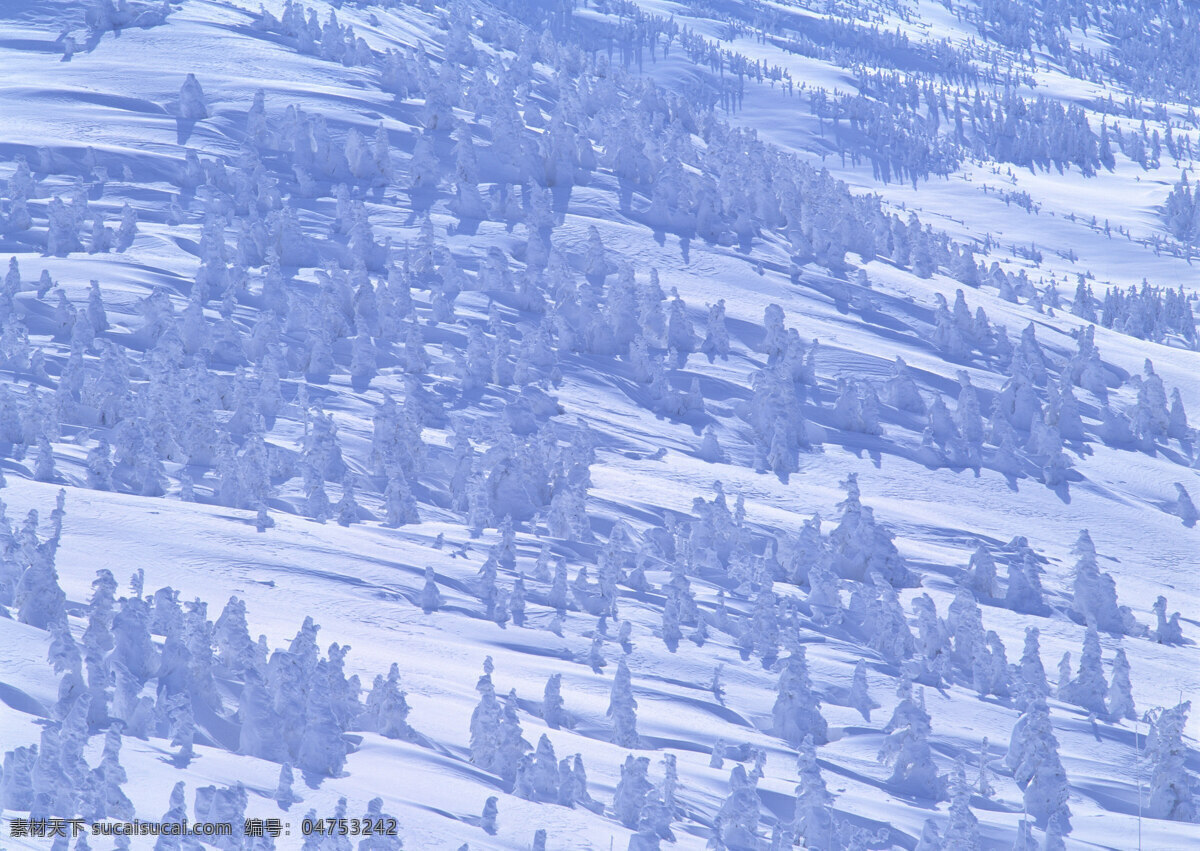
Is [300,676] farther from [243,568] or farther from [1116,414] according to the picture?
[1116,414]

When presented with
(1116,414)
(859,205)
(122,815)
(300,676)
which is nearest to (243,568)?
(300,676)

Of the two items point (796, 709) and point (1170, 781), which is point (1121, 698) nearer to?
point (1170, 781)

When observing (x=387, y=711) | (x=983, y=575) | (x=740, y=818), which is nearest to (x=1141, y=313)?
(x=983, y=575)

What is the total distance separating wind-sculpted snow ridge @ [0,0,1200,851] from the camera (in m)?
23.0

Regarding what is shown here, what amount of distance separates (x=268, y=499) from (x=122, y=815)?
66.4ft

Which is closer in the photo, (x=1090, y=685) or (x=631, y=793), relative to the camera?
(x=631, y=793)

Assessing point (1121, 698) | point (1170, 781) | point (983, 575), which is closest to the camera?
point (1170, 781)

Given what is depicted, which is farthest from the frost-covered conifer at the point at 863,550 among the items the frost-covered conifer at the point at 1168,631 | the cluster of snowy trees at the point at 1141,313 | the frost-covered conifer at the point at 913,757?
the cluster of snowy trees at the point at 1141,313

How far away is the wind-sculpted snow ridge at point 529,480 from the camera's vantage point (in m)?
23.0

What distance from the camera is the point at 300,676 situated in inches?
893

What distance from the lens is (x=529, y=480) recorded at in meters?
42.4

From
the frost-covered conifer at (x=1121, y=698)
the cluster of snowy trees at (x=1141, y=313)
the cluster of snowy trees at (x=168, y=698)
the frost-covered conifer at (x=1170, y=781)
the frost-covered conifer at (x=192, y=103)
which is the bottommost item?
the cluster of snowy trees at (x=1141, y=313)

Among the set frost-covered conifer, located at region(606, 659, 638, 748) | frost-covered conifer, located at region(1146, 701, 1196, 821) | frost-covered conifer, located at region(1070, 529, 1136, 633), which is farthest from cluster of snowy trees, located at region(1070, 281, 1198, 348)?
frost-covered conifer, located at region(606, 659, 638, 748)

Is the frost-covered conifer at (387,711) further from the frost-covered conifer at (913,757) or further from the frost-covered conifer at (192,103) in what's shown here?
the frost-covered conifer at (192,103)
